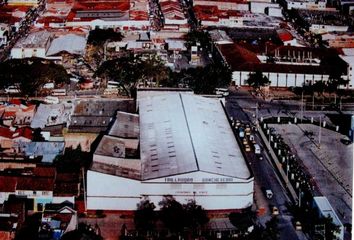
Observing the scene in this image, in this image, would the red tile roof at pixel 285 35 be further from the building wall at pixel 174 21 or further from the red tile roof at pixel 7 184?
the red tile roof at pixel 7 184

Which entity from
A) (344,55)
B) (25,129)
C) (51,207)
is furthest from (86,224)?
(344,55)

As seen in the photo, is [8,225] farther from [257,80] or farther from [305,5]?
[305,5]

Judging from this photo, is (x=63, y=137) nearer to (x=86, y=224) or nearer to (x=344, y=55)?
(x=86, y=224)

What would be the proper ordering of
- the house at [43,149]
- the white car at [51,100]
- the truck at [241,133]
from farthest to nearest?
the white car at [51,100] < the truck at [241,133] < the house at [43,149]

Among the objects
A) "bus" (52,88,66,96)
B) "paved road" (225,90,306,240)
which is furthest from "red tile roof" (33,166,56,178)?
"bus" (52,88,66,96)

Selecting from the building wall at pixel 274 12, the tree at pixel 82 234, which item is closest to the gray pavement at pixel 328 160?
the tree at pixel 82 234

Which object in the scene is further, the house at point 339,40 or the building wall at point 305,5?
the building wall at point 305,5

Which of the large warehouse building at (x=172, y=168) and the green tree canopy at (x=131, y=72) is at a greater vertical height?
the green tree canopy at (x=131, y=72)

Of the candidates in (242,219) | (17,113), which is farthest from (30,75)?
(242,219)
